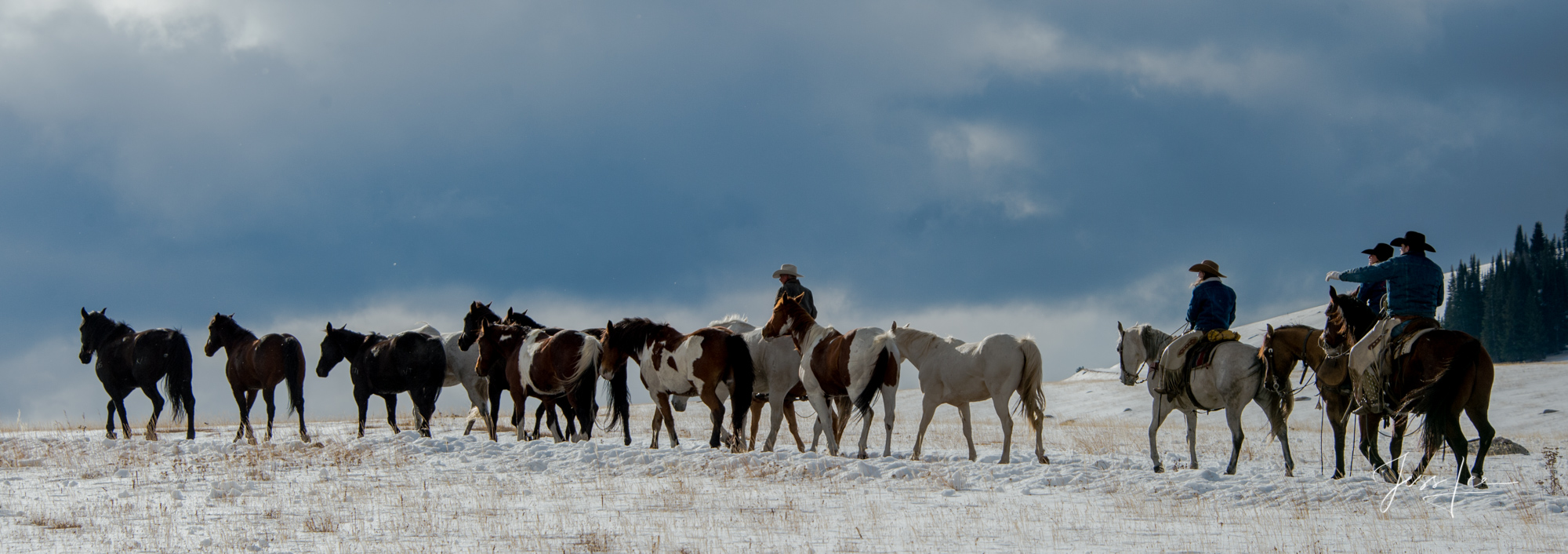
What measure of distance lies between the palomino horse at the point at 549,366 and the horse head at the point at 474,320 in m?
0.94

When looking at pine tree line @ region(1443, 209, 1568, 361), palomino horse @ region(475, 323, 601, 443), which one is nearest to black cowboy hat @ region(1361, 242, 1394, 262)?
A: palomino horse @ region(475, 323, 601, 443)

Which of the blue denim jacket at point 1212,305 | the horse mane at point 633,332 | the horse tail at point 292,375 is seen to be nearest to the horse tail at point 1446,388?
the blue denim jacket at point 1212,305

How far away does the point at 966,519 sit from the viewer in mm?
8508

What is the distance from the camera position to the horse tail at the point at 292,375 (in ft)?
58.2

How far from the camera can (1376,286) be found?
12.8 meters

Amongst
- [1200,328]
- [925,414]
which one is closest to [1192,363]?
[1200,328]

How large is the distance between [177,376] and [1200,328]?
1730cm

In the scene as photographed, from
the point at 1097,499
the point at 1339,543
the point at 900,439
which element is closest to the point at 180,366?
the point at 900,439

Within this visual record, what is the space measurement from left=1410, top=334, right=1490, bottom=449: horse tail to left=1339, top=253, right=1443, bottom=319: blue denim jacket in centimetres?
69

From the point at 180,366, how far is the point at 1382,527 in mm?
18949

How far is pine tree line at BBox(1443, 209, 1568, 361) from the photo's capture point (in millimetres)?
89750

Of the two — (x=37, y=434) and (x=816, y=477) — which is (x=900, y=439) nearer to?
(x=816, y=477)

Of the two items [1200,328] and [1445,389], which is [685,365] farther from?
[1445,389]

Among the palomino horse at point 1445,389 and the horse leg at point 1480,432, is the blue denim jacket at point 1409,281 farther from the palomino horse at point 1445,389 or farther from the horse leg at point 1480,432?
the horse leg at point 1480,432
